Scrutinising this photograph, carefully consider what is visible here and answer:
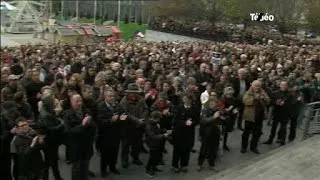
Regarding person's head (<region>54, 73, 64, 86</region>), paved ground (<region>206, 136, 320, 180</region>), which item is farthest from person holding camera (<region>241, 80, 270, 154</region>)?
person's head (<region>54, 73, 64, 86</region>)

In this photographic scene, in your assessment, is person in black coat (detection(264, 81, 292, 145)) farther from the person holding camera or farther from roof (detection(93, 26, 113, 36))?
roof (detection(93, 26, 113, 36))

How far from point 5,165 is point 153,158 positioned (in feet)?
8.06

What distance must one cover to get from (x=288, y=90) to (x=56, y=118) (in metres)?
5.20

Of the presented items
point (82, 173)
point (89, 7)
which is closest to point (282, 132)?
point (82, 173)

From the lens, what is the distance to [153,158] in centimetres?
805

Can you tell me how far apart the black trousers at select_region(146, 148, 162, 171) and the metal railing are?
3907mm

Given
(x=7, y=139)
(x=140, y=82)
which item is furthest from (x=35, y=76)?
(x=7, y=139)

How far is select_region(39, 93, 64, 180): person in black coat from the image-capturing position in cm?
671

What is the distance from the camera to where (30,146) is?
20.1ft

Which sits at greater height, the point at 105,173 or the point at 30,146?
the point at 30,146

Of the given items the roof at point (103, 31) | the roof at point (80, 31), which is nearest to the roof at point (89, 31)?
the roof at point (80, 31)

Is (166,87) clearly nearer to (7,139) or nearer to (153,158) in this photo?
(153,158)

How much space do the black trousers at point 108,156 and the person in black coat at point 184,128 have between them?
1.02 meters

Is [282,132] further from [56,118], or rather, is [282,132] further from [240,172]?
[56,118]
